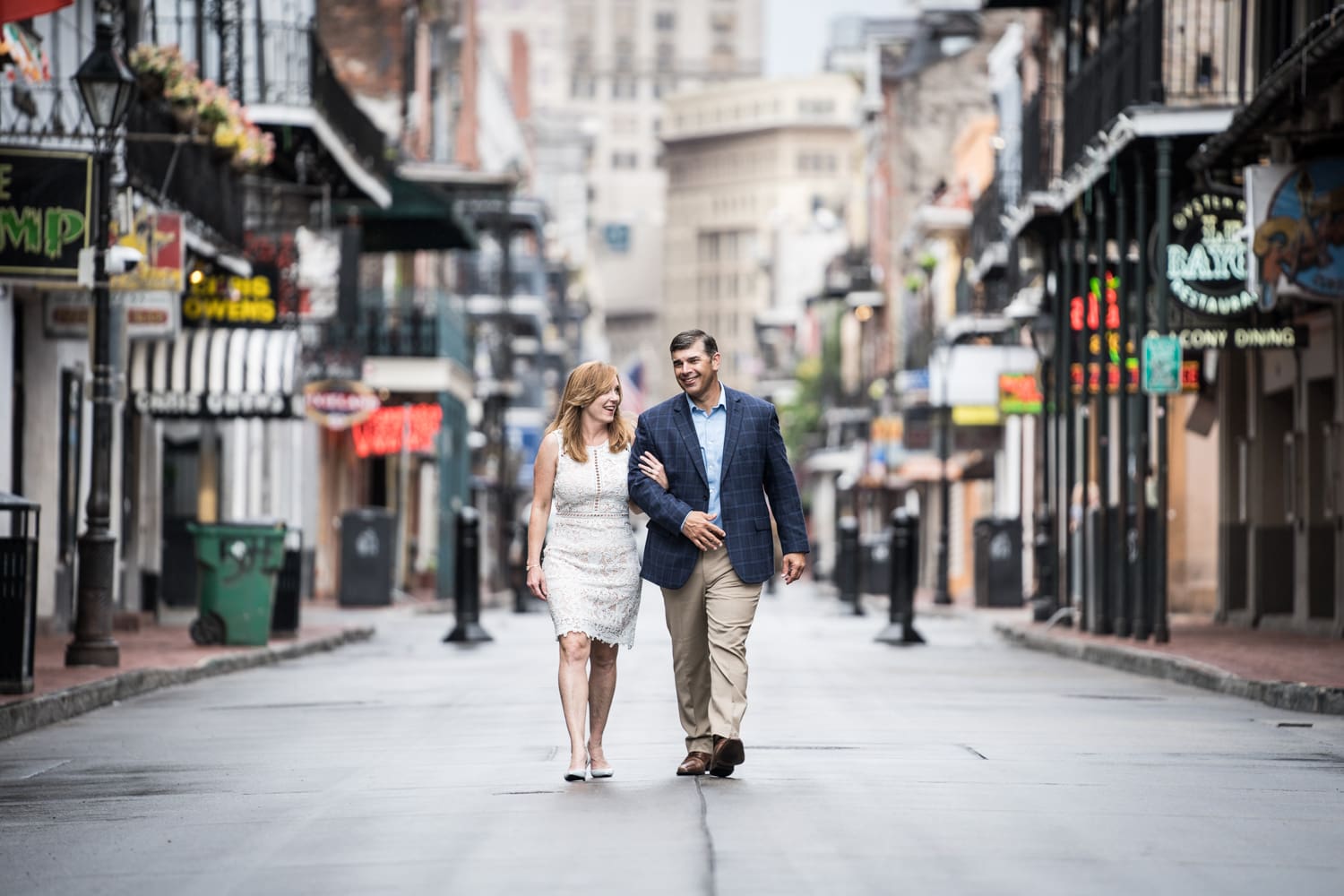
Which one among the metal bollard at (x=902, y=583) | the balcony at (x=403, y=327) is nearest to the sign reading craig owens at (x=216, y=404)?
the metal bollard at (x=902, y=583)

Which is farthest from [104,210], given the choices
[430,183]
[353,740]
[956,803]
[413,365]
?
[430,183]

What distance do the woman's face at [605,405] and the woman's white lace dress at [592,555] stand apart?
191mm

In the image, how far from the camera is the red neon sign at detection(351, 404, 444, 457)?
47.4 meters

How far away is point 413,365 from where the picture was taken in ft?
167

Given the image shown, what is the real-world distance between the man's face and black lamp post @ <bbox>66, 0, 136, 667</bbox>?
894 centimetres

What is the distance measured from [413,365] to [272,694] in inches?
1270

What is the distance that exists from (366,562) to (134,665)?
2009 cm

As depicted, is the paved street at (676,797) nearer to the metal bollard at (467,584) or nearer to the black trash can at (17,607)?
the black trash can at (17,607)

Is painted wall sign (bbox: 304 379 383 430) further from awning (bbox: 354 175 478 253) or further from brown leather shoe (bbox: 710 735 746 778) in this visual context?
brown leather shoe (bbox: 710 735 746 778)

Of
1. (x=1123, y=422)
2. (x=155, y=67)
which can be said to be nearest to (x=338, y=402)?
(x=155, y=67)

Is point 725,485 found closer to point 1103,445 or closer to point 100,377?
point 100,377

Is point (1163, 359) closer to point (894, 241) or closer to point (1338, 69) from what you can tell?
point (1338, 69)

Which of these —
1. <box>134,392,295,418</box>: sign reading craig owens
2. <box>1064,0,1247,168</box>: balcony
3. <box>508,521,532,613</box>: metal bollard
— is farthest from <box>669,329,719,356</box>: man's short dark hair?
<box>508,521,532,613</box>: metal bollard

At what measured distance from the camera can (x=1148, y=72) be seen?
25062 mm
